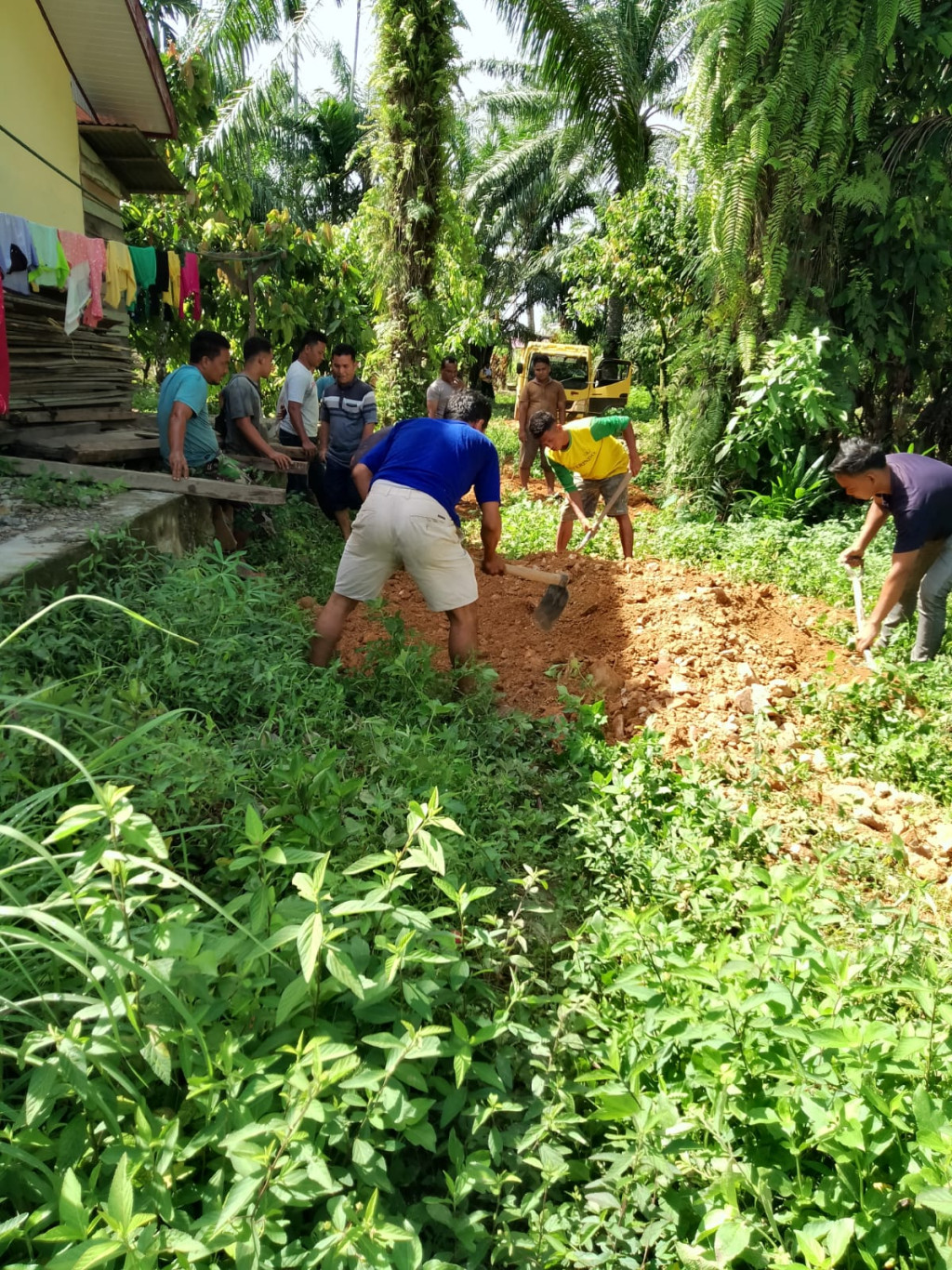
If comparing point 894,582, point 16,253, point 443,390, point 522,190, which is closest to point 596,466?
point 443,390

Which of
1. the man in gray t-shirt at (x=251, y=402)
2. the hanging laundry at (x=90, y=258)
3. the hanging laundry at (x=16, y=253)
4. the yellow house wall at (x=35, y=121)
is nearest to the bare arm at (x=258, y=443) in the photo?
the man in gray t-shirt at (x=251, y=402)

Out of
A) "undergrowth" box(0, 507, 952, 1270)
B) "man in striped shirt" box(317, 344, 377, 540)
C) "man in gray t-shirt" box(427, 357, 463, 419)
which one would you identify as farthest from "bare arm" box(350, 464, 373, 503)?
"man in gray t-shirt" box(427, 357, 463, 419)

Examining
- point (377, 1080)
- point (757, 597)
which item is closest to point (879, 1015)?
point (377, 1080)

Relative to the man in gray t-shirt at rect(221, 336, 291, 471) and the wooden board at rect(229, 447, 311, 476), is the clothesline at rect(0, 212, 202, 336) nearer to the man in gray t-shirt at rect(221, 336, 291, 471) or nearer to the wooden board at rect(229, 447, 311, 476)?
the man in gray t-shirt at rect(221, 336, 291, 471)

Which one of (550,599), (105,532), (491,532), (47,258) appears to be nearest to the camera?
(105,532)

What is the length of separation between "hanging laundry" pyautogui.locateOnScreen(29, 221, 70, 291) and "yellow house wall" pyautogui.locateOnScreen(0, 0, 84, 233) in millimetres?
629

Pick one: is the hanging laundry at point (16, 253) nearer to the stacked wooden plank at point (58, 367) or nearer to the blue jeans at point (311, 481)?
the stacked wooden plank at point (58, 367)

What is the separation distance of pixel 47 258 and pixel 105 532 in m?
2.68

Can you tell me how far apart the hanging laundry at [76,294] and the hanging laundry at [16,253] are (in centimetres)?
34

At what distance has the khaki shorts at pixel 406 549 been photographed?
3.90 meters

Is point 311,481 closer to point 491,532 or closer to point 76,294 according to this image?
point 76,294

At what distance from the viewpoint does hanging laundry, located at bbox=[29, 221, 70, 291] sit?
543cm

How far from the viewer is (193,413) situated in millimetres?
5176

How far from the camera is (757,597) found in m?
5.61
